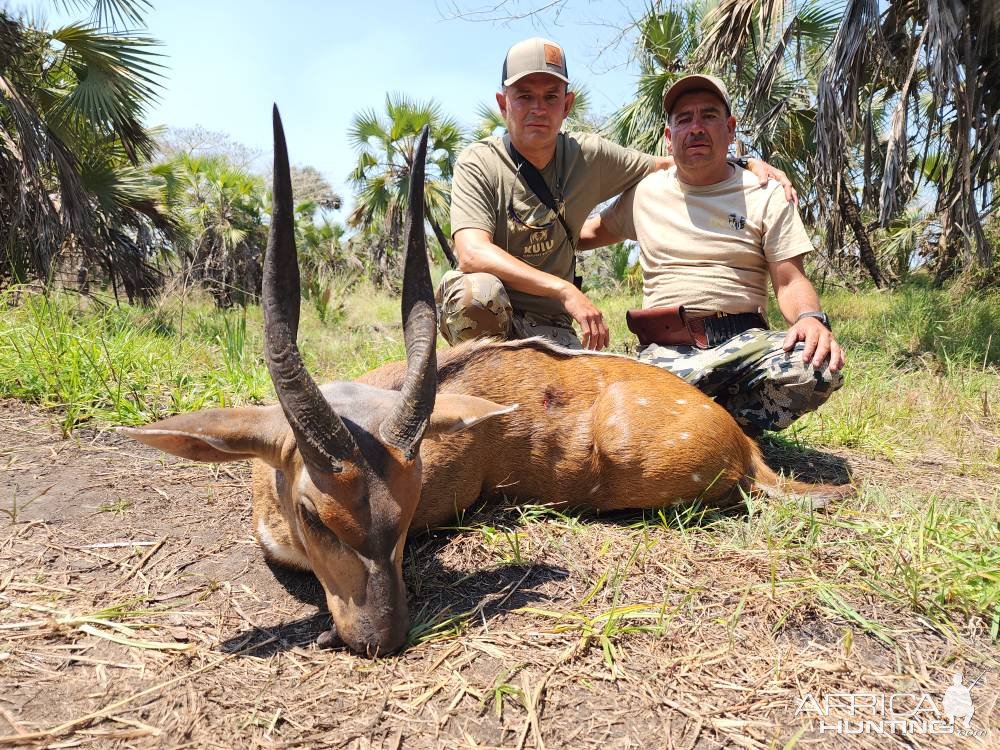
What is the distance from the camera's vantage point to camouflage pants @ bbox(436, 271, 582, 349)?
14.3ft

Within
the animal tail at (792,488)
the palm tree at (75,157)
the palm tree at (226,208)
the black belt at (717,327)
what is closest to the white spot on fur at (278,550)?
the animal tail at (792,488)

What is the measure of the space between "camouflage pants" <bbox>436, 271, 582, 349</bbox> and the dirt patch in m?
1.56

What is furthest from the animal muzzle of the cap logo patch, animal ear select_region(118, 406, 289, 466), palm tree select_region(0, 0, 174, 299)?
palm tree select_region(0, 0, 174, 299)

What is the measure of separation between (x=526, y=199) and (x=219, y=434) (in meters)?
3.13

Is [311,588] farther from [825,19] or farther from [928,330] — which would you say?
[825,19]

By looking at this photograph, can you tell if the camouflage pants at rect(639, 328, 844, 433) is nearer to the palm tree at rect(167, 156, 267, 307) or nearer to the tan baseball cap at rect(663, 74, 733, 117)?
the tan baseball cap at rect(663, 74, 733, 117)

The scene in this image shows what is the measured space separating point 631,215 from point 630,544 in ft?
9.06

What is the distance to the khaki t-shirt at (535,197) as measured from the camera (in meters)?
4.72

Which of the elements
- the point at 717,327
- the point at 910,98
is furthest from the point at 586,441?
the point at 910,98

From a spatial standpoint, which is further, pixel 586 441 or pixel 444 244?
pixel 444 244

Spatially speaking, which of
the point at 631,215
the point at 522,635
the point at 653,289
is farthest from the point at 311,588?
the point at 631,215

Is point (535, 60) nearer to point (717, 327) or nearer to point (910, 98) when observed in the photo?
point (717, 327)

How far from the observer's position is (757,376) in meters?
4.01

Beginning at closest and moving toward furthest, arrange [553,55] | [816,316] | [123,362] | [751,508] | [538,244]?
1. [751,508]
2. [816,316]
3. [553,55]
4. [123,362]
5. [538,244]
